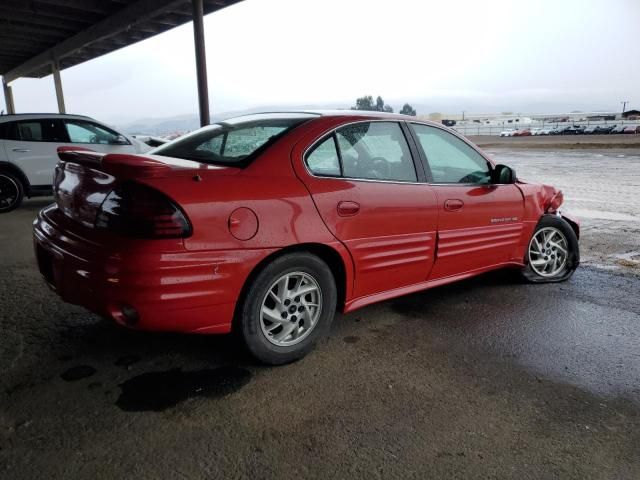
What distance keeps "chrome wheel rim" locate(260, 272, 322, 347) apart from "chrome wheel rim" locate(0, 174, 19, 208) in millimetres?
7125

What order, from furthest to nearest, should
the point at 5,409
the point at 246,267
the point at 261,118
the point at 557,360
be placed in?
the point at 261,118 → the point at 557,360 → the point at 246,267 → the point at 5,409

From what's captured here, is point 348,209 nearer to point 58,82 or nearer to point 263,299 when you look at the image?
point 263,299

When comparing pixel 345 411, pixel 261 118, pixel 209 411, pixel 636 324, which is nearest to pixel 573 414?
pixel 345 411

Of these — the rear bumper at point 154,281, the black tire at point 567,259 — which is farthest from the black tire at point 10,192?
the black tire at point 567,259

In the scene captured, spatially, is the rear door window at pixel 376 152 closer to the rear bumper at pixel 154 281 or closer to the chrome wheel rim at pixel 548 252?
the rear bumper at pixel 154 281

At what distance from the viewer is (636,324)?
11.1 ft

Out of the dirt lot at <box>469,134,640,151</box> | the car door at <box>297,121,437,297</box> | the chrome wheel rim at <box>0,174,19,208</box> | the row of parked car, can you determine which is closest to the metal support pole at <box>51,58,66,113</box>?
the chrome wheel rim at <box>0,174,19,208</box>

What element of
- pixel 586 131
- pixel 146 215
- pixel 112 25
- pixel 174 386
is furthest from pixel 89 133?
pixel 586 131

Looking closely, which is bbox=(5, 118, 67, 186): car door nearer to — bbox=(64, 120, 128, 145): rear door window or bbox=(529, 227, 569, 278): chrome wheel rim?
bbox=(64, 120, 128, 145): rear door window

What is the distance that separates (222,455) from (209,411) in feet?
1.12

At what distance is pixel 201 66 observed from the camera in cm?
1060

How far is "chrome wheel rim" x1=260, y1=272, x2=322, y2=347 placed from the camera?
2.71 meters

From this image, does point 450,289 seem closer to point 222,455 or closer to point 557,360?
point 557,360

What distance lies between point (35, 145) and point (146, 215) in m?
7.06
